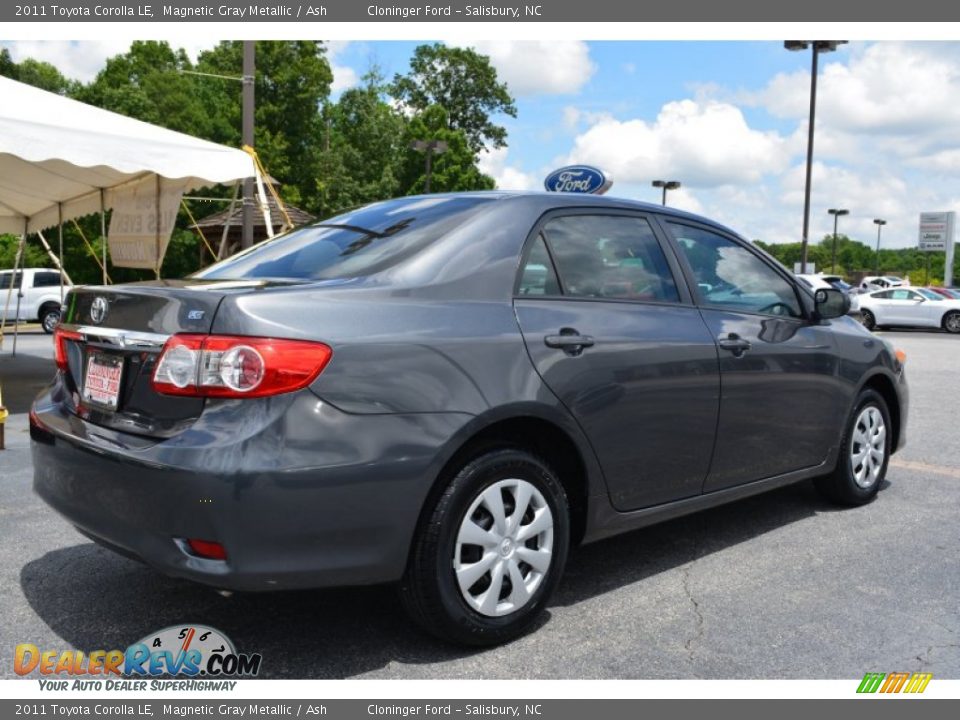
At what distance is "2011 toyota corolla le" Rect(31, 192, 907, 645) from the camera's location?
9.07ft

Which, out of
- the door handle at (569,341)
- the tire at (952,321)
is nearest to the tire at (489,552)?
the door handle at (569,341)

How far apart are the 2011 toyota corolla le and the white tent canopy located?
16.0 feet

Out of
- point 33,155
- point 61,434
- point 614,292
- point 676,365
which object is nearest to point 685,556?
point 676,365

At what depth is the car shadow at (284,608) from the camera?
3225mm

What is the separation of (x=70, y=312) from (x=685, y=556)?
114 inches

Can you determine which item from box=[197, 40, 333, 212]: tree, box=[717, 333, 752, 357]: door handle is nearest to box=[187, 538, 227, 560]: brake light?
box=[717, 333, 752, 357]: door handle

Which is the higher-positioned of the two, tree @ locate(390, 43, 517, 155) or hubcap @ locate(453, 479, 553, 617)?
tree @ locate(390, 43, 517, 155)

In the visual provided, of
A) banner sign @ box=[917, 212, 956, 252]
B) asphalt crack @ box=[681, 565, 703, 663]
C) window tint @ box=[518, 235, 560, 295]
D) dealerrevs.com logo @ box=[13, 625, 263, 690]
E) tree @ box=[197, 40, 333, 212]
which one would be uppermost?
tree @ box=[197, 40, 333, 212]

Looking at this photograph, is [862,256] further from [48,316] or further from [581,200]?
[581,200]

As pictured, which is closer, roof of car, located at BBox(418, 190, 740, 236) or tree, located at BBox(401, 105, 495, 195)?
roof of car, located at BBox(418, 190, 740, 236)

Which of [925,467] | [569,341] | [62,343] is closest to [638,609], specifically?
[569,341]

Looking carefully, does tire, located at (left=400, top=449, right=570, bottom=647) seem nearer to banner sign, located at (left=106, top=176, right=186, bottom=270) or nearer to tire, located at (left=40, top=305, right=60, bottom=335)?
banner sign, located at (left=106, top=176, right=186, bottom=270)

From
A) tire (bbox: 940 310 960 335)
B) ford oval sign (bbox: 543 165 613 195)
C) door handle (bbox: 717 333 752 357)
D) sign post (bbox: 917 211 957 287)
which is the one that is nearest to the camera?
door handle (bbox: 717 333 752 357)

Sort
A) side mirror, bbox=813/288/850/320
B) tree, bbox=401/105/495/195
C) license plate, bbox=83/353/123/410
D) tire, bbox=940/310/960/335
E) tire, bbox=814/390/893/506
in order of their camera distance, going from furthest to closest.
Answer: tree, bbox=401/105/495/195 < tire, bbox=940/310/960/335 < tire, bbox=814/390/893/506 < side mirror, bbox=813/288/850/320 < license plate, bbox=83/353/123/410
